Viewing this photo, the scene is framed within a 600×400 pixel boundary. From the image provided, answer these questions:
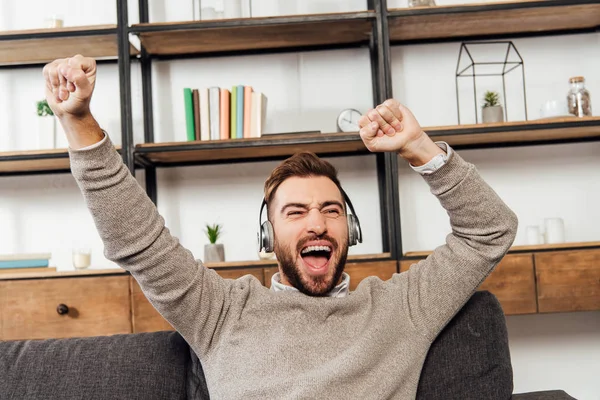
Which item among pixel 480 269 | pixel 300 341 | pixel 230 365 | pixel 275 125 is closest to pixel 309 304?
pixel 300 341

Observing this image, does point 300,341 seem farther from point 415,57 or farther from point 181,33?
point 415,57

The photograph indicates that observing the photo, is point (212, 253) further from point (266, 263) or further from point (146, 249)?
point (146, 249)

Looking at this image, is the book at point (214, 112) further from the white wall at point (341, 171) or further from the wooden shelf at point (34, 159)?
the wooden shelf at point (34, 159)

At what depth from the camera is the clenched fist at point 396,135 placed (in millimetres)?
1388

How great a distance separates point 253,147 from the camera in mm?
2561

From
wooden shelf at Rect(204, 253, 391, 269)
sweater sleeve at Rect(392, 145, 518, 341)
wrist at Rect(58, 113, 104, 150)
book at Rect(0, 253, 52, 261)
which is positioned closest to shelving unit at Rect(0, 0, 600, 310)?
wooden shelf at Rect(204, 253, 391, 269)

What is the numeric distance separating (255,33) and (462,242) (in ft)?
4.96

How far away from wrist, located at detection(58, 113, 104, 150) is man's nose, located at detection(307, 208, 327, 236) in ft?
1.69

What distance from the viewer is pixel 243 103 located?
2621 millimetres

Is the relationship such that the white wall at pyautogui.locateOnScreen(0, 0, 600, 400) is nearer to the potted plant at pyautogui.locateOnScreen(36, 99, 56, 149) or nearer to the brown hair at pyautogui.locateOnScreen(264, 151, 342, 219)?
the potted plant at pyautogui.locateOnScreen(36, 99, 56, 149)

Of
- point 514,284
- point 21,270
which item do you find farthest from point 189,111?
point 514,284

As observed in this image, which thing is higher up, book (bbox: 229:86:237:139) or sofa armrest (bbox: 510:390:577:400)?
book (bbox: 229:86:237:139)

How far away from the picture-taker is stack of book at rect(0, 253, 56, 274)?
2.57 metres

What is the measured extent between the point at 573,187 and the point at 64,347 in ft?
7.36
